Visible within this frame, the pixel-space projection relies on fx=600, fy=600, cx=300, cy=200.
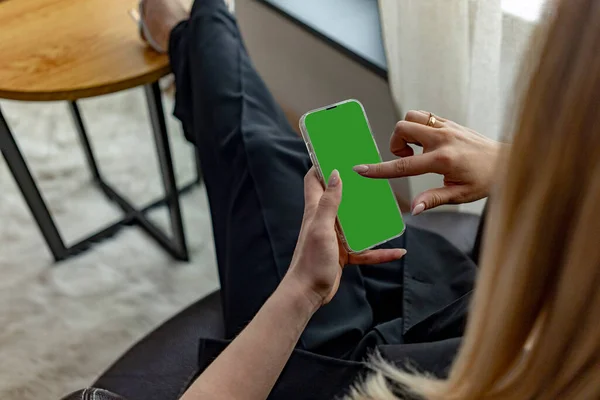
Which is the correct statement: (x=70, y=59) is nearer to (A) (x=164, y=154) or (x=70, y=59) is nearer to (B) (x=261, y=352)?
(A) (x=164, y=154)

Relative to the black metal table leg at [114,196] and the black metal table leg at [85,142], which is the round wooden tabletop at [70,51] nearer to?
the black metal table leg at [114,196]

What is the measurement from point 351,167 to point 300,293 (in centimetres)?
18

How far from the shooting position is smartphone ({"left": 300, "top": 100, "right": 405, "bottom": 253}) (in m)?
0.67

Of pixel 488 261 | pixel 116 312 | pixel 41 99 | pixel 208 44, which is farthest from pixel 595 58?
pixel 116 312

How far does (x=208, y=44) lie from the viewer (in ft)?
2.72

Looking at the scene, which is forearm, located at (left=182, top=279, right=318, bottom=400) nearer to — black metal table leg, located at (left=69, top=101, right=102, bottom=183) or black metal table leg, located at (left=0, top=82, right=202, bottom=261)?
black metal table leg, located at (left=0, top=82, right=202, bottom=261)

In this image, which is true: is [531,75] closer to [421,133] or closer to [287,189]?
[421,133]

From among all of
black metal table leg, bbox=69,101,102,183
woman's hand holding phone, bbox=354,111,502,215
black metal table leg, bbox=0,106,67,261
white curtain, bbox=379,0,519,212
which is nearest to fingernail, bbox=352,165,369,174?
woman's hand holding phone, bbox=354,111,502,215

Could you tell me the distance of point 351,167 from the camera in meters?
0.68

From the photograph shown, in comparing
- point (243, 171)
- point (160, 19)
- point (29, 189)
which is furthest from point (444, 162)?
point (29, 189)

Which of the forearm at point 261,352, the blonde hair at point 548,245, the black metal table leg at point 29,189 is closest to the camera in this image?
the blonde hair at point 548,245

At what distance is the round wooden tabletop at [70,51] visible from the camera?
0.86 metres

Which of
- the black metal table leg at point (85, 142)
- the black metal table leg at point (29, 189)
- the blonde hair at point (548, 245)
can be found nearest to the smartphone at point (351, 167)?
the blonde hair at point (548, 245)

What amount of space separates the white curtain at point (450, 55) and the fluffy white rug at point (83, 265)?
0.60m
